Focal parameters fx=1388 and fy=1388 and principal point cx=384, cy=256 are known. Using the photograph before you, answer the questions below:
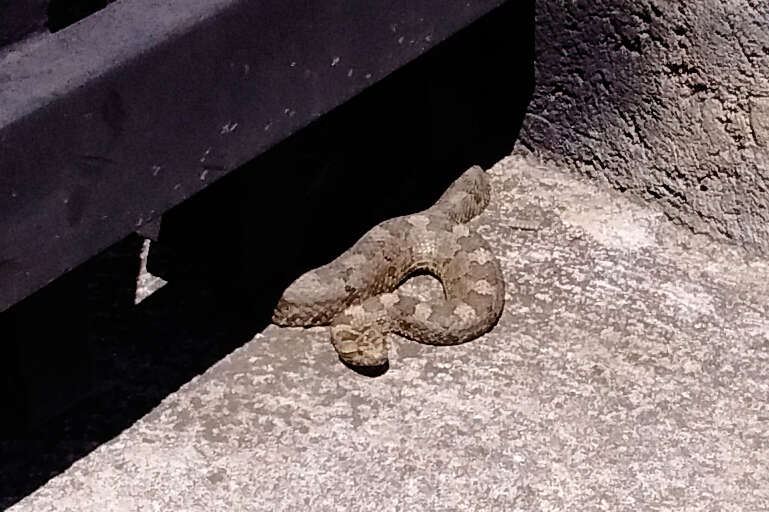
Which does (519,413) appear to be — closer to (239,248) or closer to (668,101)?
(239,248)

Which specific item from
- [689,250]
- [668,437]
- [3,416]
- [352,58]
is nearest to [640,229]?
[689,250]

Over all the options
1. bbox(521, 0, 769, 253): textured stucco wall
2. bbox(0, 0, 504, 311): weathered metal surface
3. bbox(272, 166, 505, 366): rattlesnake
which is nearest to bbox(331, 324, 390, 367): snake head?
bbox(272, 166, 505, 366): rattlesnake

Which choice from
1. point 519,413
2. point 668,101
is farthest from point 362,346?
point 668,101

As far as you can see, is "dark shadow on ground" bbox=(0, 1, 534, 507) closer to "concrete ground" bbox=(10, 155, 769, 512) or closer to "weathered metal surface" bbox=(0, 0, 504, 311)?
"concrete ground" bbox=(10, 155, 769, 512)

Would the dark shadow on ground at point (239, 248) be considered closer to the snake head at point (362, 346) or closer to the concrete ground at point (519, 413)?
the concrete ground at point (519, 413)

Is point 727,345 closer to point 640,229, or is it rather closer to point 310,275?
point 640,229
